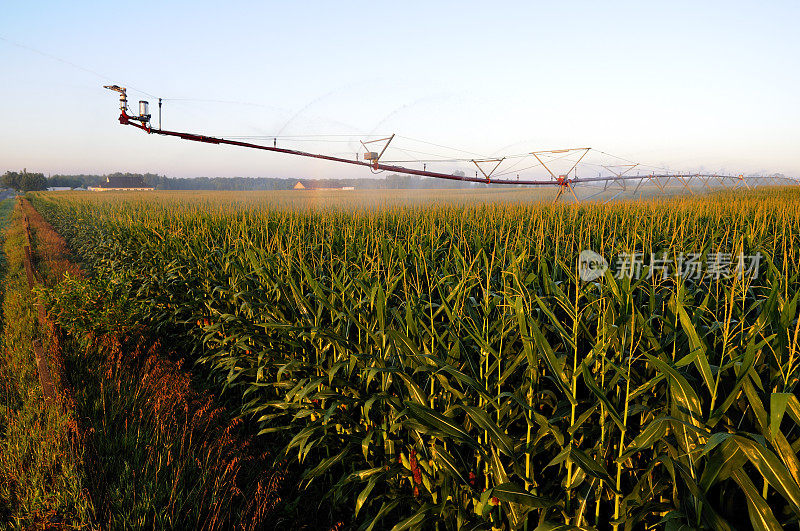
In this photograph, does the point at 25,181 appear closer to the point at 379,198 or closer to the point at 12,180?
Answer: the point at 12,180

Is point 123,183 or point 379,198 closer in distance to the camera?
point 379,198

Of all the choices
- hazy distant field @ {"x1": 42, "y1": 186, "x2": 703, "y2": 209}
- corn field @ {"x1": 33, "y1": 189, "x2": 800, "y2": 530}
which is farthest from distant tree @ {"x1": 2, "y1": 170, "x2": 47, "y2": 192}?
corn field @ {"x1": 33, "y1": 189, "x2": 800, "y2": 530}

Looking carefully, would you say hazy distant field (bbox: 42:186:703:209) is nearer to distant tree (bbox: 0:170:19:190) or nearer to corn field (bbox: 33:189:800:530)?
corn field (bbox: 33:189:800:530)

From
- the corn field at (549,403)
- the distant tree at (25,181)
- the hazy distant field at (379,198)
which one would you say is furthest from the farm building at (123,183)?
the corn field at (549,403)

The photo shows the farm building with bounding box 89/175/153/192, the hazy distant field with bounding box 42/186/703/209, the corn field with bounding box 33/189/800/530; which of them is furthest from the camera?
the farm building with bounding box 89/175/153/192

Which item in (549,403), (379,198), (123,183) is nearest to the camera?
(549,403)

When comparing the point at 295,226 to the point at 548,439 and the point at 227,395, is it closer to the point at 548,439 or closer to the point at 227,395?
the point at 227,395

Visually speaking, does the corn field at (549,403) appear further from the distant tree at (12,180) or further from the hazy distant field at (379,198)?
the distant tree at (12,180)

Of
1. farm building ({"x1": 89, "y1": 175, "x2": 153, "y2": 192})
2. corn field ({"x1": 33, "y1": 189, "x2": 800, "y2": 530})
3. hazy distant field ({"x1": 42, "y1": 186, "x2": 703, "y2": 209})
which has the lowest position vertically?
corn field ({"x1": 33, "y1": 189, "x2": 800, "y2": 530})

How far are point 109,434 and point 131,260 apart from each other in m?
7.46

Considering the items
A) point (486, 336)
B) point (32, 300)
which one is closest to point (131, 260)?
point (32, 300)

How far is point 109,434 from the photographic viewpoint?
15.4 ft

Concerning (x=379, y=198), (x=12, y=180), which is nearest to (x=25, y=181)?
(x=12, y=180)

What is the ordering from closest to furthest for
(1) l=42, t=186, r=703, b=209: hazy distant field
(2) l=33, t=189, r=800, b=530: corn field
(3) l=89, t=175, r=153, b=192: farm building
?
1. (2) l=33, t=189, r=800, b=530: corn field
2. (1) l=42, t=186, r=703, b=209: hazy distant field
3. (3) l=89, t=175, r=153, b=192: farm building
